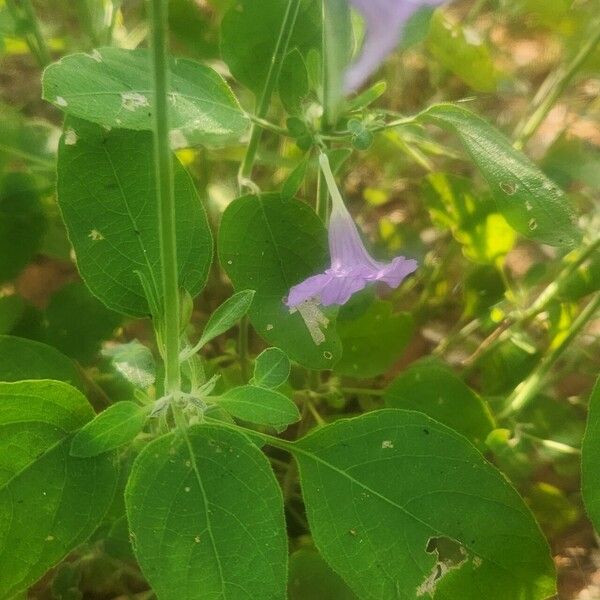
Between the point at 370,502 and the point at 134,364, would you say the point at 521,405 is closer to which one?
the point at 370,502

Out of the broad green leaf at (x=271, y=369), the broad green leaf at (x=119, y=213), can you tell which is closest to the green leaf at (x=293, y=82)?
the broad green leaf at (x=119, y=213)

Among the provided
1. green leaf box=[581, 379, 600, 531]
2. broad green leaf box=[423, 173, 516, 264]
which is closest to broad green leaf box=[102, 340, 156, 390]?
green leaf box=[581, 379, 600, 531]

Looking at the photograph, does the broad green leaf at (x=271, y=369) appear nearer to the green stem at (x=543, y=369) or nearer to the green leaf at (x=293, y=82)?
the green leaf at (x=293, y=82)

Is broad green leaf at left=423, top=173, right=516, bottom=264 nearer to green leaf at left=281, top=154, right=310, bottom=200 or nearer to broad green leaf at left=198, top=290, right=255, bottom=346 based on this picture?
green leaf at left=281, top=154, right=310, bottom=200

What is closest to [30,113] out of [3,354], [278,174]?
[278,174]

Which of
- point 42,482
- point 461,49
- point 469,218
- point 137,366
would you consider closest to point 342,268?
point 137,366

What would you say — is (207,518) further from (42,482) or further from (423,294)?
(423,294)
